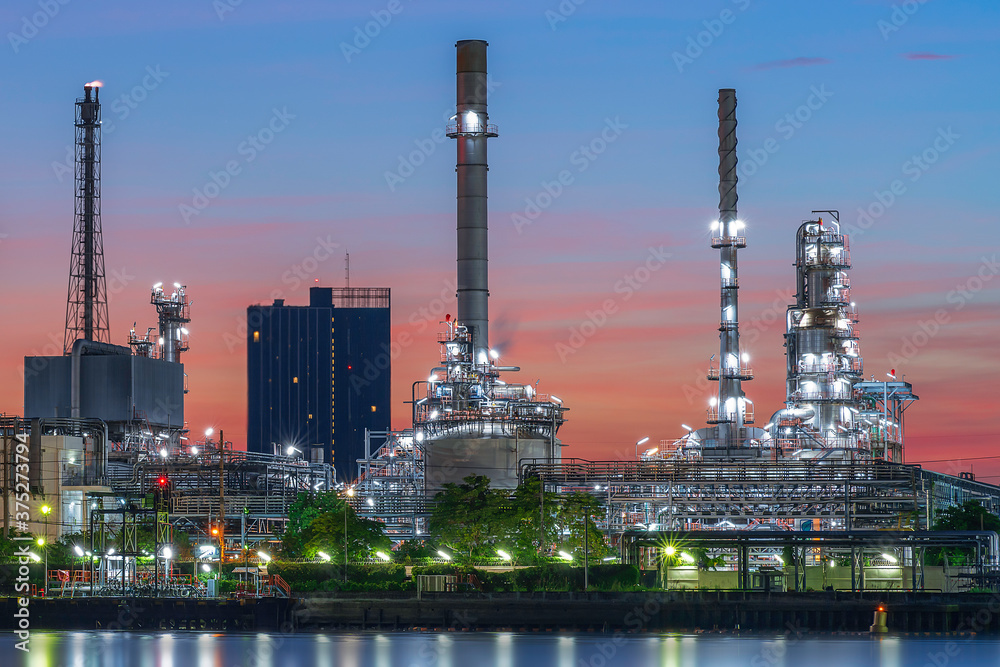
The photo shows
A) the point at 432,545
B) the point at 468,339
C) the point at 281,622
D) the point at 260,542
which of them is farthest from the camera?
the point at 468,339

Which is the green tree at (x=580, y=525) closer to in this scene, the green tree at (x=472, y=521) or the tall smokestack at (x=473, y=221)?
the green tree at (x=472, y=521)

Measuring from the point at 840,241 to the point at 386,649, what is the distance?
200 ft

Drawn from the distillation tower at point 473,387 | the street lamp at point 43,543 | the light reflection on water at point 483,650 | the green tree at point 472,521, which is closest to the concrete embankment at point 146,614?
the light reflection on water at point 483,650

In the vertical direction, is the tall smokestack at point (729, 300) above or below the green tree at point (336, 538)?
above

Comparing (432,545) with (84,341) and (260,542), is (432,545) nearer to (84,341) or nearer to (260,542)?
(260,542)

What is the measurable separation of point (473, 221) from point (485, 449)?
17.2 meters

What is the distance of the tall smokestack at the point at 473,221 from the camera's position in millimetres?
109375

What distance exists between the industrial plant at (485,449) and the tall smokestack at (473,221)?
0.39 feet

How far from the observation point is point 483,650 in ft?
224

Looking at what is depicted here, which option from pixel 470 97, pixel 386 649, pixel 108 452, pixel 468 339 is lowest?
pixel 386 649

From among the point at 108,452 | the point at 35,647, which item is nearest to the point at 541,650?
the point at 35,647

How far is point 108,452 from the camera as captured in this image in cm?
10788

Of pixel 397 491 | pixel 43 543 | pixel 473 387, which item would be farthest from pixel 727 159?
pixel 43 543

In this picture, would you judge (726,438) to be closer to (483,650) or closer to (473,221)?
(473,221)
